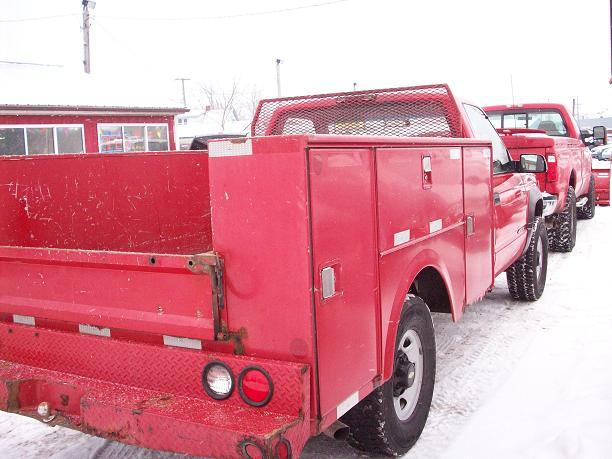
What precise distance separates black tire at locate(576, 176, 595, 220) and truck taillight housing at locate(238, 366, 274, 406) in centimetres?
1135

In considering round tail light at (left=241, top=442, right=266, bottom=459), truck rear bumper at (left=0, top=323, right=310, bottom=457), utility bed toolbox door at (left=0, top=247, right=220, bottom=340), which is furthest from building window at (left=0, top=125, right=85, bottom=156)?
round tail light at (left=241, top=442, right=266, bottom=459)

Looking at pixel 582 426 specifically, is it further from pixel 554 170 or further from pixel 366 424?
pixel 554 170

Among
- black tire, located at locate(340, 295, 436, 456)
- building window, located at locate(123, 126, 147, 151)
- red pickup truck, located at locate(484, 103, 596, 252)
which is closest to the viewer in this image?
black tire, located at locate(340, 295, 436, 456)

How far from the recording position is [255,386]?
2479mm

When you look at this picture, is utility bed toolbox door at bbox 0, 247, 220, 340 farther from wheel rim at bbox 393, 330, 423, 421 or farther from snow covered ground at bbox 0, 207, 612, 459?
wheel rim at bbox 393, 330, 423, 421

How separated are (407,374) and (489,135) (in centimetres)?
273

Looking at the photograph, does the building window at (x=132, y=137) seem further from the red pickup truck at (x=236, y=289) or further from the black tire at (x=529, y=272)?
the red pickup truck at (x=236, y=289)

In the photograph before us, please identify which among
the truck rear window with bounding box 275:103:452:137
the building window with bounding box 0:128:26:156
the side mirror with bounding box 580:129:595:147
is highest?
the building window with bounding box 0:128:26:156

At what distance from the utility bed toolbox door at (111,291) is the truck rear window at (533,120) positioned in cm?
867

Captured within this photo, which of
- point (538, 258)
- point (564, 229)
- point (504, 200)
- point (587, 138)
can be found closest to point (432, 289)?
point (504, 200)

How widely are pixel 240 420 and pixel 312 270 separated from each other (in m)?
0.63

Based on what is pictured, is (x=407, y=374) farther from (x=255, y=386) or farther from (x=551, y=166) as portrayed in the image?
(x=551, y=166)

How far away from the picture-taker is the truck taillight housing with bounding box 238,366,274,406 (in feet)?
8.03

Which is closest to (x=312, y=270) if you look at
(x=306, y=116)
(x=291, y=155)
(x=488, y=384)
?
(x=291, y=155)
